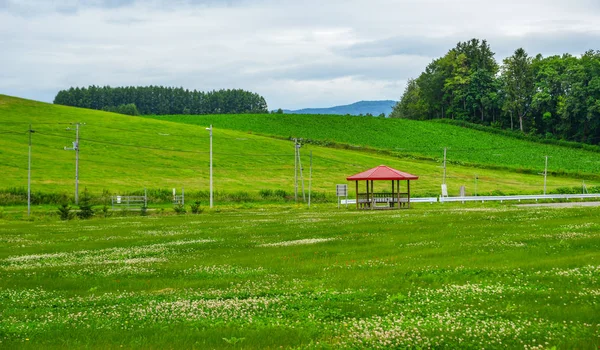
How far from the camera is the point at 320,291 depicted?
15109 mm

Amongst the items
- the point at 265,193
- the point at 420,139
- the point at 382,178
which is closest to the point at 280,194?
the point at 265,193

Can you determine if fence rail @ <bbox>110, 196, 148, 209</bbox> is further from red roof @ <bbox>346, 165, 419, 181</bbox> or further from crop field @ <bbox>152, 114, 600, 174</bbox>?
crop field @ <bbox>152, 114, 600, 174</bbox>

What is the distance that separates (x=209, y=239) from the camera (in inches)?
1232

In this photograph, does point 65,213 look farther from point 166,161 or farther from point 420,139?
point 420,139

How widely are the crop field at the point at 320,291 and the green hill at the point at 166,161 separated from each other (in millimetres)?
56314

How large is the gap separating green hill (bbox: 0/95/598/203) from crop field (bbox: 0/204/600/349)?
185 feet

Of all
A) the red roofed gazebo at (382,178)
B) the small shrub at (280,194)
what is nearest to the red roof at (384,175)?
the red roofed gazebo at (382,178)

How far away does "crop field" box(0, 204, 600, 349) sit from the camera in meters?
10.7

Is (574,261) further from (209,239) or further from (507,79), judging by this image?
(507,79)

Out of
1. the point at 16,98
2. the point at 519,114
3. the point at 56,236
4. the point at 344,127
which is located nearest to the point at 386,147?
the point at 344,127

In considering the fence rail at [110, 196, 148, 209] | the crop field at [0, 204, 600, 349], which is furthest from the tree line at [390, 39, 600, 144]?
the crop field at [0, 204, 600, 349]

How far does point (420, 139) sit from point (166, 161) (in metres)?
73.8

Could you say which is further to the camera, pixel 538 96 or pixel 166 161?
pixel 538 96

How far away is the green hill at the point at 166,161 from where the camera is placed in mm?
A: 88294
